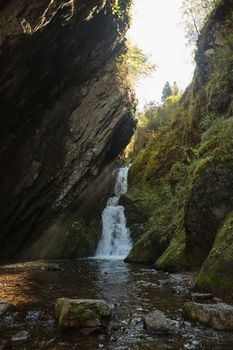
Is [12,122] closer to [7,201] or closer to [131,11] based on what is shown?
[7,201]

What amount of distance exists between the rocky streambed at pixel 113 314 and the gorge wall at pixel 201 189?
1272 mm

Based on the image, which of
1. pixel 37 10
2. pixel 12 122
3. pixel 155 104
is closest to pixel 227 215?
pixel 37 10

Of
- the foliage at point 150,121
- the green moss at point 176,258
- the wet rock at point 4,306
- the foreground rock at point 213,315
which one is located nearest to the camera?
the foreground rock at point 213,315

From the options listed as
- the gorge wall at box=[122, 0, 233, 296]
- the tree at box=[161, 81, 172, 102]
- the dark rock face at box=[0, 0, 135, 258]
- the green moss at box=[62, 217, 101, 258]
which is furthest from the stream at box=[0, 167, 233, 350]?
the tree at box=[161, 81, 172, 102]

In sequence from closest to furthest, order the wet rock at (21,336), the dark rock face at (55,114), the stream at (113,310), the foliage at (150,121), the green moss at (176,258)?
the stream at (113,310), the wet rock at (21,336), the dark rock face at (55,114), the green moss at (176,258), the foliage at (150,121)

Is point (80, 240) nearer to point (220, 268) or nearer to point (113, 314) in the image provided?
point (220, 268)

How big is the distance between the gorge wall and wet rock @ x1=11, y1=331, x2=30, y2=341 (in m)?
4.49

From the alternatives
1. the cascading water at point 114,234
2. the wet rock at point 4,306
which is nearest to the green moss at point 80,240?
the cascading water at point 114,234

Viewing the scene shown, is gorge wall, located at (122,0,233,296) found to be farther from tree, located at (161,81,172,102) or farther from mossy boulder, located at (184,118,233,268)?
tree, located at (161,81,172,102)

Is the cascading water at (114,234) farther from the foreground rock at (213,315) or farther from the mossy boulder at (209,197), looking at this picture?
the foreground rock at (213,315)

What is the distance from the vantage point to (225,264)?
838 centimetres

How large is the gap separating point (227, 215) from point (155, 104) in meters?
40.8

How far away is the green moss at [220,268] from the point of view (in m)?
8.11

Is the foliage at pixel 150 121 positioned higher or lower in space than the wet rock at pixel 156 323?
higher
